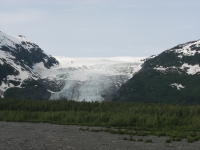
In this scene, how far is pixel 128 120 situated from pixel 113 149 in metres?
33.7

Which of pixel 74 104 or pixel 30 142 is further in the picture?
pixel 74 104

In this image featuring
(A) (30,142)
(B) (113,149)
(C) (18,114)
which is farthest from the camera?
(C) (18,114)

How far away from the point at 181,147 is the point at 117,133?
1470 centimetres

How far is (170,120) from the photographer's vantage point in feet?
220

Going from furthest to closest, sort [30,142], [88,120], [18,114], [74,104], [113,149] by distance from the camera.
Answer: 1. [74,104]
2. [18,114]
3. [88,120]
4. [30,142]
5. [113,149]

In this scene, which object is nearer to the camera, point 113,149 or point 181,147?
point 113,149

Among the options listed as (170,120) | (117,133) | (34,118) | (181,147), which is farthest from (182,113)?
(181,147)

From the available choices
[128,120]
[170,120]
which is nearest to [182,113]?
[170,120]

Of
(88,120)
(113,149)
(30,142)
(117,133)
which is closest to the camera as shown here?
(113,149)

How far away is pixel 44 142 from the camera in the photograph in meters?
34.6

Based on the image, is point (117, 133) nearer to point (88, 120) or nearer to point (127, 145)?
point (127, 145)

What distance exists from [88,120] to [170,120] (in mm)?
16378

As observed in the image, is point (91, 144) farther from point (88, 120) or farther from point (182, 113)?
point (182, 113)

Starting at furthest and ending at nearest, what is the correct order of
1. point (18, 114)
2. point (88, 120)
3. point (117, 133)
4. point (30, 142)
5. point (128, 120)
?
1. point (18, 114)
2. point (88, 120)
3. point (128, 120)
4. point (117, 133)
5. point (30, 142)
